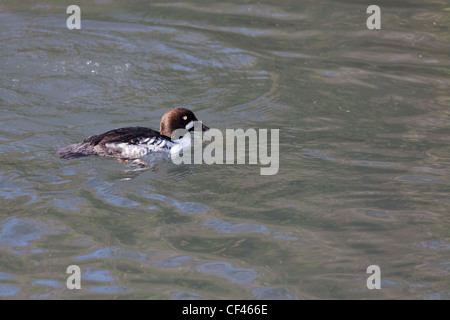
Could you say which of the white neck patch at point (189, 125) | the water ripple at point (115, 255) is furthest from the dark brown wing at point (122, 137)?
the water ripple at point (115, 255)

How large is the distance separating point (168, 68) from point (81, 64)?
1471mm

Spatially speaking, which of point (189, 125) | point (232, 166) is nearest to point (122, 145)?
point (189, 125)

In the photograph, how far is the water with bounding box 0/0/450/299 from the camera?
607 cm

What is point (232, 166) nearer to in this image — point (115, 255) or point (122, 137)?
point (122, 137)

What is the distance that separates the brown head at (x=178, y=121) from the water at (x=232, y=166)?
50 centimetres

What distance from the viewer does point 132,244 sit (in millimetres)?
6422

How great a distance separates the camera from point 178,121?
358 inches

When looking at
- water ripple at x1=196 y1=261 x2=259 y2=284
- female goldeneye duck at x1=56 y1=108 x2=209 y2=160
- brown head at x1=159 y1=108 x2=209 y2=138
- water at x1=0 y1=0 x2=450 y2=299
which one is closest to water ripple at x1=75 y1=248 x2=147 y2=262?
water at x1=0 y1=0 x2=450 y2=299

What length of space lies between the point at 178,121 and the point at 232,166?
1.31 metres

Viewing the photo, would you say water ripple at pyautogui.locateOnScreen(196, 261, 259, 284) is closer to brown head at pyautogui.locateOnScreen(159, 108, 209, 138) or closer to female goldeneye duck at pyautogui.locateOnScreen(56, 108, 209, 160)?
female goldeneye duck at pyautogui.locateOnScreen(56, 108, 209, 160)

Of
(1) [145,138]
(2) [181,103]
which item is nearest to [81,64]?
(2) [181,103]

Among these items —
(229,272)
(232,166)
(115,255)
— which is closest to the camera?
(229,272)

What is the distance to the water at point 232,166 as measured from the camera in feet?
19.9

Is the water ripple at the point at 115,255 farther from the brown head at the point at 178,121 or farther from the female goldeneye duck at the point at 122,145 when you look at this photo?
the brown head at the point at 178,121
